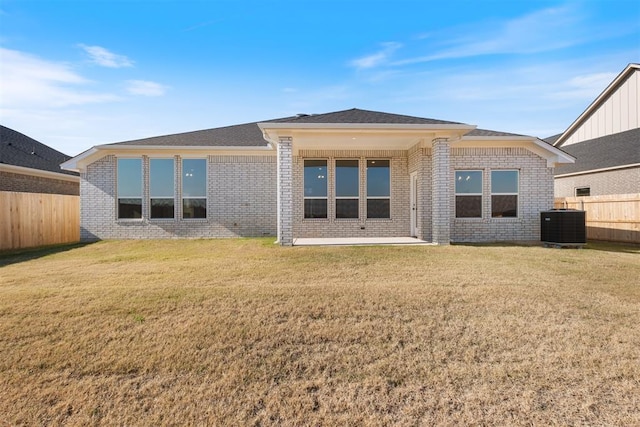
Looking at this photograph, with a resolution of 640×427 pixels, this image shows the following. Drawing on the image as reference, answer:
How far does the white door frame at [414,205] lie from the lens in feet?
38.4

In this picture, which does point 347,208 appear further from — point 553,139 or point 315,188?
point 553,139

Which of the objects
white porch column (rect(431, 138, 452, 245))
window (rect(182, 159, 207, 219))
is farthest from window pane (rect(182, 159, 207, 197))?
white porch column (rect(431, 138, 452, 245))

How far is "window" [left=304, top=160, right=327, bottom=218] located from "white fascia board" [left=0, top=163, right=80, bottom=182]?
1175 cm

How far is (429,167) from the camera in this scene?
11016 millimetres

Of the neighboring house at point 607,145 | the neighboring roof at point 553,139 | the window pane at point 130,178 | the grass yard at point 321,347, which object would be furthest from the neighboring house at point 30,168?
the neighboring roof at point 553,139

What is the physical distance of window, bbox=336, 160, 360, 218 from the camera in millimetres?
12273

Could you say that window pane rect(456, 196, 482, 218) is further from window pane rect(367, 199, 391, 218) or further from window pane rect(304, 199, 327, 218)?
window pane rect(304, 199, 327, 218)

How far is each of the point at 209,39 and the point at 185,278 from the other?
911 cm

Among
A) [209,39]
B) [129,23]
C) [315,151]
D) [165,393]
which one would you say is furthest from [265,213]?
[165,393]

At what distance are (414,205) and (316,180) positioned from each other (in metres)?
3.75

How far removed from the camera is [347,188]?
40.3 feet

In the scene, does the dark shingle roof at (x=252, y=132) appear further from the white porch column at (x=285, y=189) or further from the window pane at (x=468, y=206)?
the window pane at (x=468, y=206)

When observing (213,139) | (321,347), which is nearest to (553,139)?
(213,139)

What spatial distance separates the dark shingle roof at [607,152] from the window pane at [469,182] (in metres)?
8.68
